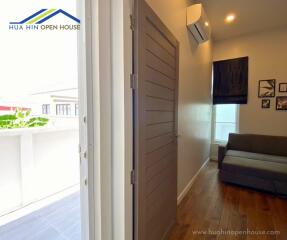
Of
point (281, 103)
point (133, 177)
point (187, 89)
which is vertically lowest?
point (133, 177)

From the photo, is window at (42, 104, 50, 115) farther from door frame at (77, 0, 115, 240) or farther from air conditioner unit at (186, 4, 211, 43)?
air conditioner unit at (186, 4, 211, 43)

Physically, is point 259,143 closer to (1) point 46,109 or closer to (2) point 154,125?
(2) point 154,125

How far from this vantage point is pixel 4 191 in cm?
201

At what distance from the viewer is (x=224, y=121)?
4.52 meters

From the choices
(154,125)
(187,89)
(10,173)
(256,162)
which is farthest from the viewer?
(256,162)

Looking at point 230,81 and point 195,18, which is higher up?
point 195,18

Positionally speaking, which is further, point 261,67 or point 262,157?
point 261,67

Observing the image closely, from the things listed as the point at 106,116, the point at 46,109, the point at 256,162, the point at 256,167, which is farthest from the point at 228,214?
the point at 46,109

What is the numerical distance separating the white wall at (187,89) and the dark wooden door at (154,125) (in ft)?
1.41

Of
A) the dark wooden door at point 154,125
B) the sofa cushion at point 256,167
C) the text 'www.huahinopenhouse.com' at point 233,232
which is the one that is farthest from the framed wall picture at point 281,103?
the dark wooden door at point 154,125

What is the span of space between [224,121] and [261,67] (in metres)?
1.46

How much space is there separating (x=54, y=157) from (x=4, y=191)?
2.26 feet

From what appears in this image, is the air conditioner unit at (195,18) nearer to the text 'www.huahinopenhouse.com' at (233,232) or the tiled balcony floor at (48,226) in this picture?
the text 'www.huahinopenhouse.com' at (233,232)

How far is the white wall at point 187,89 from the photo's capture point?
2.05 metres
